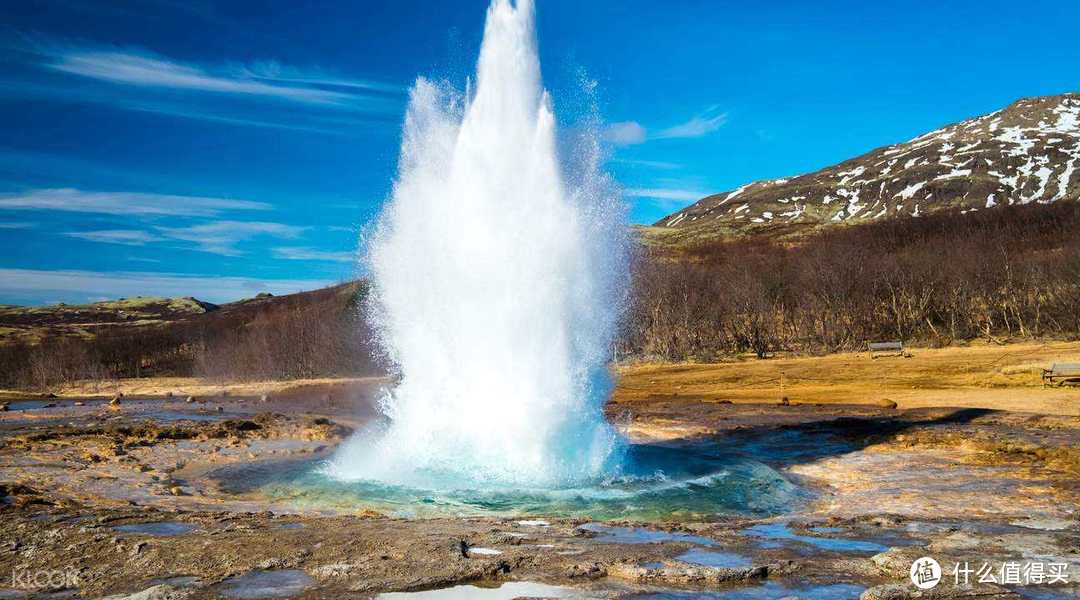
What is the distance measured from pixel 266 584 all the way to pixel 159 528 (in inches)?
154

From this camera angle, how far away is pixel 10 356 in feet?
370

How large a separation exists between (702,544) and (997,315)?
60.2 meters

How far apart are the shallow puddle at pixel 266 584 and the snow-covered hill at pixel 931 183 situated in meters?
137

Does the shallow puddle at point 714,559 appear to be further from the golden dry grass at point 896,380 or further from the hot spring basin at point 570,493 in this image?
the golden dry grass at point 896,380

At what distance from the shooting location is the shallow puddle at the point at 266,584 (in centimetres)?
752

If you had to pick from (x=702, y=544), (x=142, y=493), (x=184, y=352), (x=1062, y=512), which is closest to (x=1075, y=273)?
(x=1062, y=512)

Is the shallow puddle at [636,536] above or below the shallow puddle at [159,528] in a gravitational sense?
below

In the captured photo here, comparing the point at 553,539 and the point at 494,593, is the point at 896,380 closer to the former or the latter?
the point at 553,539

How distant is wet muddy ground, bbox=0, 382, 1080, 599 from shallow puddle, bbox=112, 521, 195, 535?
5 centimetres

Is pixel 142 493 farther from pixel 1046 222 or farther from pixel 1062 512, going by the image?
pixel 1046 222

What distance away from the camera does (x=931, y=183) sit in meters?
151

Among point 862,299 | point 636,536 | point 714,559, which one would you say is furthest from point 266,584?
point 862,299

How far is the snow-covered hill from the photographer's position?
138250 mm

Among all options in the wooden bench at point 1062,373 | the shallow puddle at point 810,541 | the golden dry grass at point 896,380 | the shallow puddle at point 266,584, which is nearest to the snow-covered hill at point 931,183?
the golden dry grass at point 896,380
